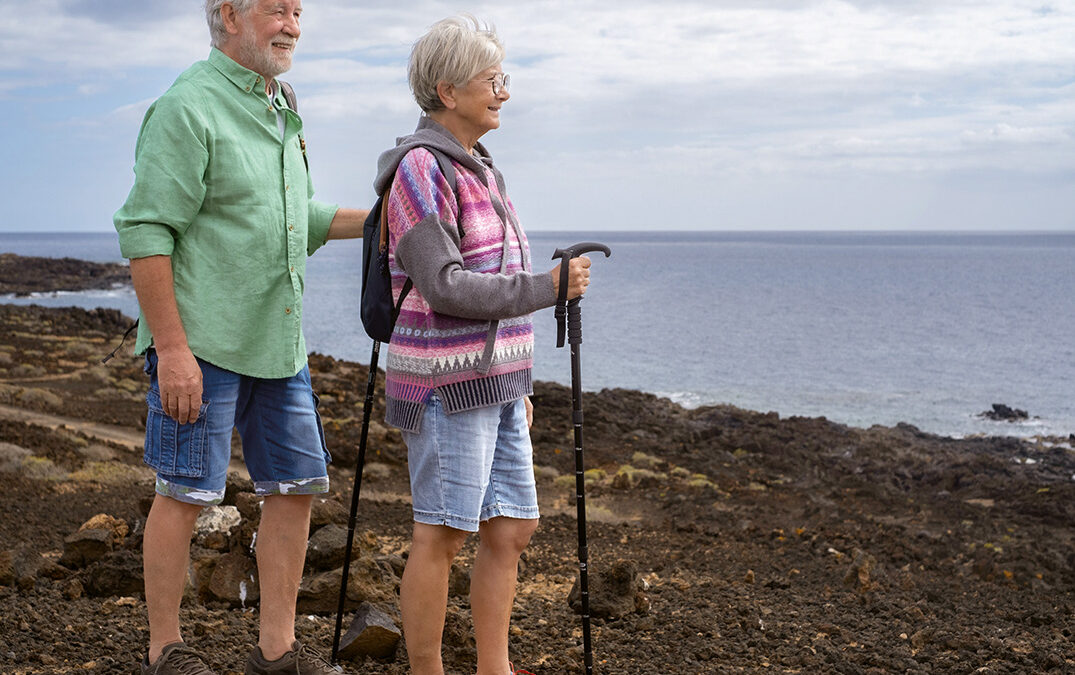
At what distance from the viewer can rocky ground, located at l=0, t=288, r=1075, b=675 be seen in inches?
176

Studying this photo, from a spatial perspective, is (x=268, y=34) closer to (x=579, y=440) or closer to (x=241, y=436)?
(x=241, y=436)

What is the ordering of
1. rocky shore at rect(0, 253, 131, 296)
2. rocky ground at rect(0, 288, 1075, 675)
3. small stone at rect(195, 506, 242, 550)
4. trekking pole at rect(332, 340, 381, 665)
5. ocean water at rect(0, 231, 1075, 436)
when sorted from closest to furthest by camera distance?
1. trekking pole at rect(332, 340, 381, 665)
2. rocky ground at rect(0, 288, 1075, 675)
3. small stone at rect(195, 506, 242, 550)
4. ocean water at rect(0, 231, 1075, 436)
5. rocky shore at rect(0, 253, 131, 296)

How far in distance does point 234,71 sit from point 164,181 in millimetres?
454

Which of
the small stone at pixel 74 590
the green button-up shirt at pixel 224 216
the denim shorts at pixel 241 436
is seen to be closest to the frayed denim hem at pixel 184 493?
the denim shorts at pixel 241 436

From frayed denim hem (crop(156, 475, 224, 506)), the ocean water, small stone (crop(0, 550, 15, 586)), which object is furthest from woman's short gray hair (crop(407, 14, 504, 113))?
the ocean water

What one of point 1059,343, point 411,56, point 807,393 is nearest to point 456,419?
point 411,56

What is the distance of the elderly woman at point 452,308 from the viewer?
2908 millimetres

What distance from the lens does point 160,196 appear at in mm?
3008

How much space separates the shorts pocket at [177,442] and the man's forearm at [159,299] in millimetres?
193

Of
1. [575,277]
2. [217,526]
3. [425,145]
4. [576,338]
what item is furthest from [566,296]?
[217,526]

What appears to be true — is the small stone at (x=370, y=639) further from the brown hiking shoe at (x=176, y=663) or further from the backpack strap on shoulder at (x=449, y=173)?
the backpack strap on shoulder at (x=449, y=173)

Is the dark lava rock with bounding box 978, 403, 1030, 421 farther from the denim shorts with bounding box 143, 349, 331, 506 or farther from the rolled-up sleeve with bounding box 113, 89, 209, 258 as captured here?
the rolled-up sleeve with bounding box 113, 89, 209, 258

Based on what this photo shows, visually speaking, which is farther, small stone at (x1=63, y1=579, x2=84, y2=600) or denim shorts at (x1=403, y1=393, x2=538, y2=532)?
small stone at (x1=63, y1=579, x2=84, y2=600)

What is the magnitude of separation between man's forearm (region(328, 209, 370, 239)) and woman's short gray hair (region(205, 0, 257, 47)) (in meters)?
0.72
